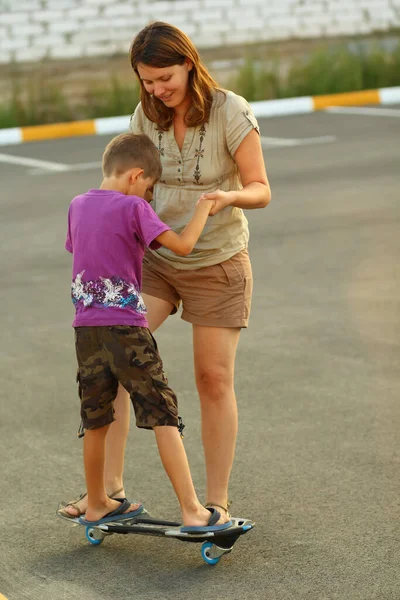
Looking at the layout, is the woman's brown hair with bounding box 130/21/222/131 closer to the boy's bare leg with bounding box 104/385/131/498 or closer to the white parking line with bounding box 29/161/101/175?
the boy's bare leg with bounding box 104/385/131/498

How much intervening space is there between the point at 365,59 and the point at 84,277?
1658 centimetres

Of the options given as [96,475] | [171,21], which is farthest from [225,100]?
[171,21]

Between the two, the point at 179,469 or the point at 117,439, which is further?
the point at 117,439

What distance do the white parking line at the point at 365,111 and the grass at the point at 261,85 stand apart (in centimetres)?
113

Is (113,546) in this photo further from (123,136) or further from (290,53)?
(290,53)

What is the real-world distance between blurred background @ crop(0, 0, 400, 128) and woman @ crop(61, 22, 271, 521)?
43.4 ft

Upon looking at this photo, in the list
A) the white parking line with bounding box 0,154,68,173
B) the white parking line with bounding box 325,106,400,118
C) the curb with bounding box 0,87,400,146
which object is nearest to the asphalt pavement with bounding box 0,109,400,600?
the white parking line with bounding box 0,154,68,173

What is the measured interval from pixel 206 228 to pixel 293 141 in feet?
34.8

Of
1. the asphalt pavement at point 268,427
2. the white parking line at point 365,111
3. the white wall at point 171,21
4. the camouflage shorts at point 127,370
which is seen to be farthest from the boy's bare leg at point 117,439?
the white wall at point 171,21

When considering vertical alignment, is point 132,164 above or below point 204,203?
above

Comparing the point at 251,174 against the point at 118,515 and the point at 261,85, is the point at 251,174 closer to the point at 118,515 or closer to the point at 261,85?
the point at 118,515

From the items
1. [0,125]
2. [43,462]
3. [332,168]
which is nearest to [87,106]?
[0,125]

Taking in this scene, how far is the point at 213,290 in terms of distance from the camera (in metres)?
4.36

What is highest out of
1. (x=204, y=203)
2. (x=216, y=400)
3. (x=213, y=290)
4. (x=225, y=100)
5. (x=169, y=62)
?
(x=169, y=62)
